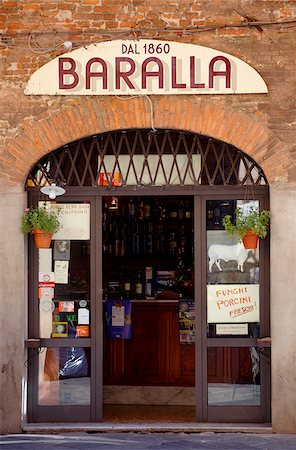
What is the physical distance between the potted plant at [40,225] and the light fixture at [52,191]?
201mm

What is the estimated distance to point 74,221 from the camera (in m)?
10.5

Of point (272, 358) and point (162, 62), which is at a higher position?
point (162, 62)

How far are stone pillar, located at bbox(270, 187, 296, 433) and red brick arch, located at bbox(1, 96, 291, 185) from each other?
66 centimetres

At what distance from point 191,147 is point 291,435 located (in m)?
3.55

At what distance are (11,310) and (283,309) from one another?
124 inches

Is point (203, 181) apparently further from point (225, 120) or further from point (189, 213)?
point (189, 213)

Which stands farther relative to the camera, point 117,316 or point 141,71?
point 117,316

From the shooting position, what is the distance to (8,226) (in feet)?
33.3

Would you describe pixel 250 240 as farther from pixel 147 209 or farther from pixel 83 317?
pixel 147 209

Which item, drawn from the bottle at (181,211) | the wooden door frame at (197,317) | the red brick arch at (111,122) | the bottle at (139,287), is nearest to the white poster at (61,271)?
the wooden door frame at (197,317)

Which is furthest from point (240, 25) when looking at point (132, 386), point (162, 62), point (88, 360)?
point (132, 386)

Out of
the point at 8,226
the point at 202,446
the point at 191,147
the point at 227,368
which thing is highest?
the point at 191,147

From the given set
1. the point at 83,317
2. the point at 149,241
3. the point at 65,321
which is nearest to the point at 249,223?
the point at 83,317

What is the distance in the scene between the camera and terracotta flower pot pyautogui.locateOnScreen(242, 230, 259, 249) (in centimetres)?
1008
